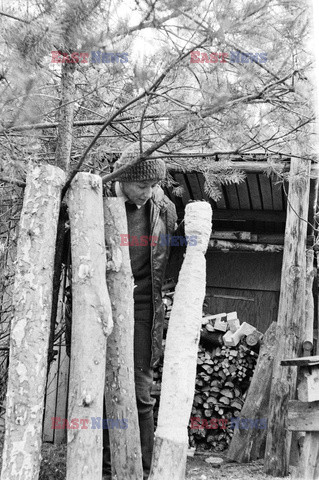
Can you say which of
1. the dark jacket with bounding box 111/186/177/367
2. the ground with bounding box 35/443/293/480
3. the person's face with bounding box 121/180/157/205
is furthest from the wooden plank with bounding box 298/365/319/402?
the person's face with bounding box 121/180/157/205

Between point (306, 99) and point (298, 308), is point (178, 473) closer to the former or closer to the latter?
point (306, 99)

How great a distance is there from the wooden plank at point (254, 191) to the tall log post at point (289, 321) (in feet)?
2.00

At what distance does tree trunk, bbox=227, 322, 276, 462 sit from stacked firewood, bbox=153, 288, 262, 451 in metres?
0.47

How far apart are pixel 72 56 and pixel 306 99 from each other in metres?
1.42

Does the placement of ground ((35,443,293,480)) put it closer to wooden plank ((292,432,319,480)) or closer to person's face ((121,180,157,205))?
wooden plank ((292,432,319,480))

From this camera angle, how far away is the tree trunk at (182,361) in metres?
3.12

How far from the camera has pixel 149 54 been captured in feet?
11.7

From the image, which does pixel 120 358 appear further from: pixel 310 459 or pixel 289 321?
pixel 289 321

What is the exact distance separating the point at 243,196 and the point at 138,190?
123 inches

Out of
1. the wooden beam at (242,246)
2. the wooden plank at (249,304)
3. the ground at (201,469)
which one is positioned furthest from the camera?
the wooden plank at (249,304)

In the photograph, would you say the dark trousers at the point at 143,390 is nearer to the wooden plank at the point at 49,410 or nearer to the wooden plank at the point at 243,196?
the wooden plank at the point at 49,410

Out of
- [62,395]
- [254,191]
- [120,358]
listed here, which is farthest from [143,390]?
[254,191]

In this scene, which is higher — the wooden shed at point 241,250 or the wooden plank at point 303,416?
the wooden shed at point 241,250

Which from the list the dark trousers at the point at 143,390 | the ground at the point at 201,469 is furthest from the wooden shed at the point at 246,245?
the dark trousers at the point at 143,390
